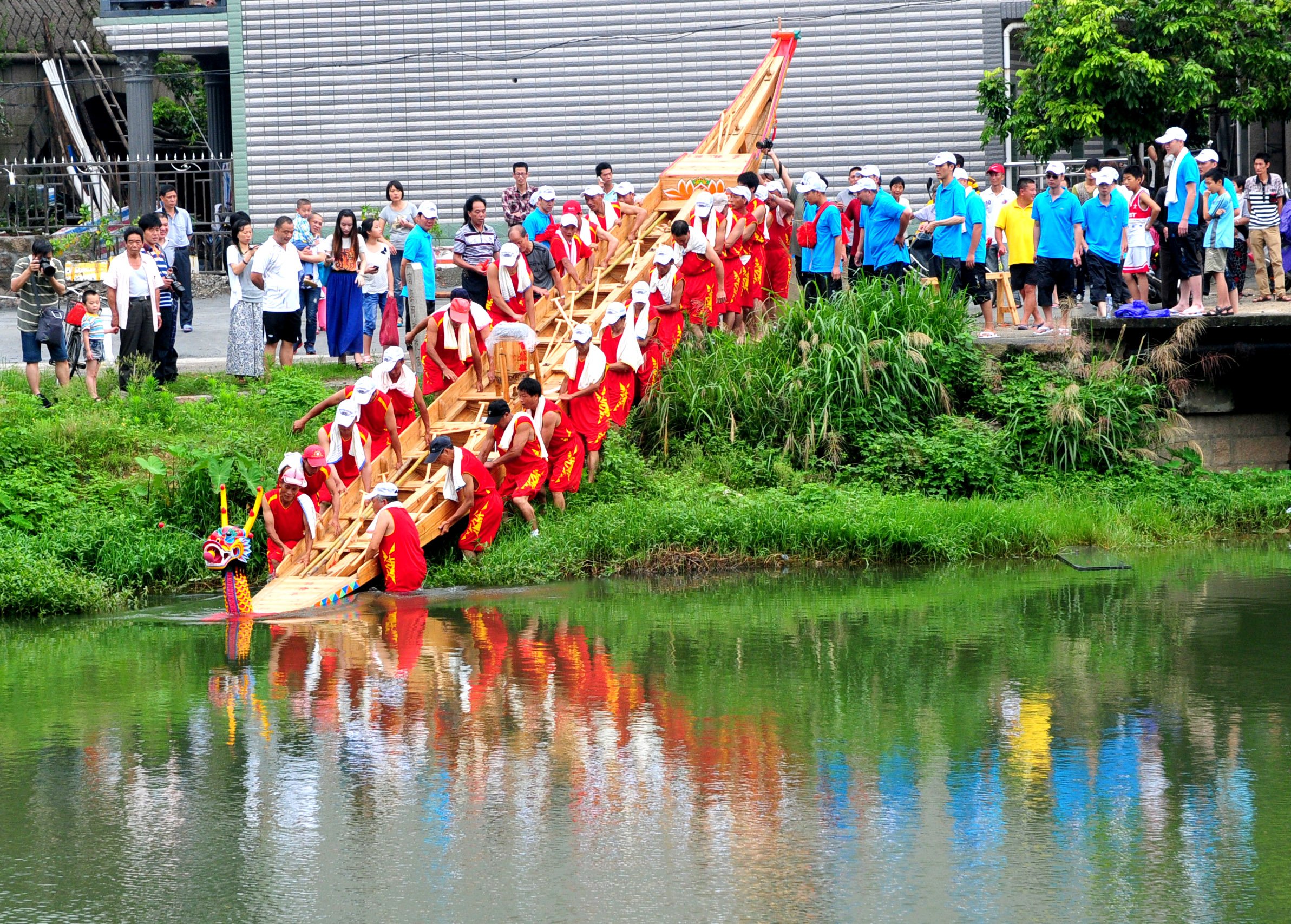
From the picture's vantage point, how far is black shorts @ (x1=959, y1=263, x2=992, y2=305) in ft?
57.7

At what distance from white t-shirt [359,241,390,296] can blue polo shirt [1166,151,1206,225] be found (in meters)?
7.94

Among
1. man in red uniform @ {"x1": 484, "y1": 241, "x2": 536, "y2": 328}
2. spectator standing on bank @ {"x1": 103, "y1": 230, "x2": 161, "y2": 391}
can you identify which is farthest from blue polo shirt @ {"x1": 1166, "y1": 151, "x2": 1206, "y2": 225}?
spectator standing on bank @ {"x1": 103, "y1": 230, "x2": 161, "y2": 391}

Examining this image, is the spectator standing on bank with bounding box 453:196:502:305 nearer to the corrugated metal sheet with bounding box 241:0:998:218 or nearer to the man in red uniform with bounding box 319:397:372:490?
the man in red uniform with bounding box 319:397:372:490

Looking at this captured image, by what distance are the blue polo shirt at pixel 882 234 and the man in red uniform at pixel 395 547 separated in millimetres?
6577

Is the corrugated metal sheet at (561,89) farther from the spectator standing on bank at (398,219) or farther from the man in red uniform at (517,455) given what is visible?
the man in red uniform at (517,455)

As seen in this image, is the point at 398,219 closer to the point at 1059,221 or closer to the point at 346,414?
the point at 346,414

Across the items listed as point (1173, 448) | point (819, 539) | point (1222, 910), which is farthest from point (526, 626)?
point (1173, 448)

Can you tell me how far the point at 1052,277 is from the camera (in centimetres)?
1722

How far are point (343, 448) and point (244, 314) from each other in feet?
13.2

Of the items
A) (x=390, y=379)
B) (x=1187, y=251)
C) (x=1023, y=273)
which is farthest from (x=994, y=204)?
(x=390, y=379)

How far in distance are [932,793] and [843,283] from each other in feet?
33.9

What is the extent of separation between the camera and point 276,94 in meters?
25.4

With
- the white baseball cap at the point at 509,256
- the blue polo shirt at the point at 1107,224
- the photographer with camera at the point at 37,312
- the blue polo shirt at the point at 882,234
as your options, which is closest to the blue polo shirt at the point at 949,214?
the blue polo shirt at the point at 882,234

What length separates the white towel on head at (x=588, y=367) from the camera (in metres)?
15.1
